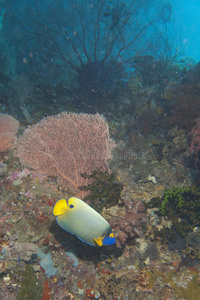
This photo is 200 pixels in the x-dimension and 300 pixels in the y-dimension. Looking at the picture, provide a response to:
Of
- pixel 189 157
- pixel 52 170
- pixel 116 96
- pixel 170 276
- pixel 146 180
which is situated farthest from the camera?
pixel 116 96

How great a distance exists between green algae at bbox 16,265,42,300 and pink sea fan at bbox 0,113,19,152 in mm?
2659

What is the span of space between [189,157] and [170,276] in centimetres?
352

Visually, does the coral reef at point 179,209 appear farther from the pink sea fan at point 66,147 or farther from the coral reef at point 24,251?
the coral reef at point 24,251

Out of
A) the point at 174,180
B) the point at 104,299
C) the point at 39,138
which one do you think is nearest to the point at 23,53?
the point at 39,138

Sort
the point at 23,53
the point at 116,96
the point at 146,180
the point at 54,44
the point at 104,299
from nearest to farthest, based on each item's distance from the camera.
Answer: the point at 104,299 < the point at 146,180 < the point at 116,96 < the point at 54,44 < the point at 23,53

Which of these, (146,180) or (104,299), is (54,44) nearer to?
(146,180)

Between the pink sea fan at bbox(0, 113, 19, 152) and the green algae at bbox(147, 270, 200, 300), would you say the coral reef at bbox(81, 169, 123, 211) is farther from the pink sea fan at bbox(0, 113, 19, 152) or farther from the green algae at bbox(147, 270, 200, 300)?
the pink sea fan at bbox(0, 113, 19, 152)

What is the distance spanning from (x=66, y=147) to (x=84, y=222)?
2.15 meters

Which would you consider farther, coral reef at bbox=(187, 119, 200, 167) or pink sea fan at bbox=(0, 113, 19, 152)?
coral reef at bbox=(187, 119, 200, 167)

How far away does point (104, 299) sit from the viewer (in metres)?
2.76

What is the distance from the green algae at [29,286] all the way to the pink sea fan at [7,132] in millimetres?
2659

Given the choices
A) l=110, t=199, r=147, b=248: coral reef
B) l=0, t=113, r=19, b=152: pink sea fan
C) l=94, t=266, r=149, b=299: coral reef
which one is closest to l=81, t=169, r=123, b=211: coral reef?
l=110, t=199, r=147, b=248: coral reef

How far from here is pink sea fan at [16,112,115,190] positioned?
3.77 m

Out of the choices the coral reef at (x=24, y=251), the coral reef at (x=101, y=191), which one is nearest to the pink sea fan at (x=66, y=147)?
the coral reef at (x=101, y=191)
